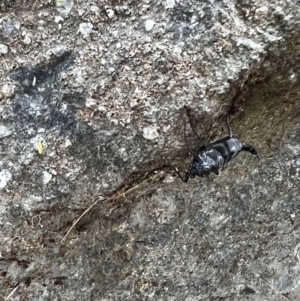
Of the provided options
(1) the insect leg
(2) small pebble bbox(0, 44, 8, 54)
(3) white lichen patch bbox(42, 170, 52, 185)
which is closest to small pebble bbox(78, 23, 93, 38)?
(2) small pebble bbox(0, 44, 8, 54)

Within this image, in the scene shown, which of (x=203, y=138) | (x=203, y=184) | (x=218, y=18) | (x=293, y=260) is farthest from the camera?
(x=293, y=260)

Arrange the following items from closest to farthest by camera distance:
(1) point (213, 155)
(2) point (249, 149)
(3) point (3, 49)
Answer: (3) point (3, 49)
(1) point (213, 155)
(2) point (249, 149)

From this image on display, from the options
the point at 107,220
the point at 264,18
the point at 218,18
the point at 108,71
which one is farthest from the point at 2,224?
the point at 264,18

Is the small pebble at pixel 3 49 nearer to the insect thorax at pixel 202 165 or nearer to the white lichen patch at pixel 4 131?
the white lichen patch at pixel 4 131

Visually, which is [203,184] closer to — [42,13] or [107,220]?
[107,220]

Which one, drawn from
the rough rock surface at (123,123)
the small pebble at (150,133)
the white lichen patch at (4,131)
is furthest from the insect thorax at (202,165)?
the white lichen patch at (4,131)

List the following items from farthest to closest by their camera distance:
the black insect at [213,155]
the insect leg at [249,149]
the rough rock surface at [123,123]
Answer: the insect leg at [249,149]
the black insect at [213,155]
the rough rock surface at [123,123]

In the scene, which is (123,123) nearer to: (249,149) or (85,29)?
(85,29)

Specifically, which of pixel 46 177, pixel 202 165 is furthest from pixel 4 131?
pixel 202 165
